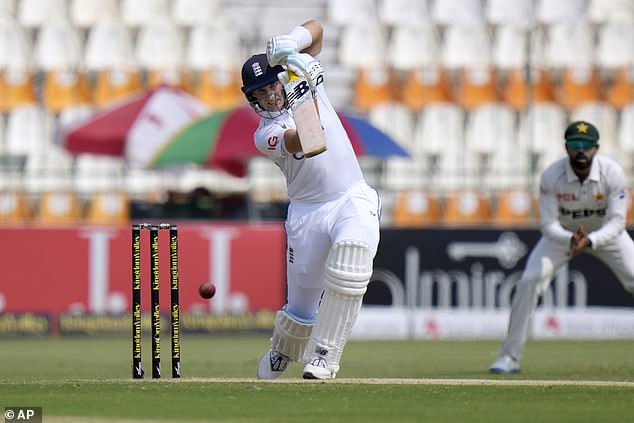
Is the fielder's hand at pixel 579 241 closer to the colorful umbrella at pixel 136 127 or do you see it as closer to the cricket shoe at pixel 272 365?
the cricket shoe at pixel 272 365

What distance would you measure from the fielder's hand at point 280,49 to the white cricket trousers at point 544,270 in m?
3.62

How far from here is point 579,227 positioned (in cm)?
1034

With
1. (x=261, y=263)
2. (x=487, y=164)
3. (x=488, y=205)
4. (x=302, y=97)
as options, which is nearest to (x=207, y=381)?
(x=302, y=97)

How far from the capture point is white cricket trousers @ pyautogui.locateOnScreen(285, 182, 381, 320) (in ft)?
24.6

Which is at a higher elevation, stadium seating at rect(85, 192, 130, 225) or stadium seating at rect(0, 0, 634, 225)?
stadium seating at rect(0, 0, 634, 225)

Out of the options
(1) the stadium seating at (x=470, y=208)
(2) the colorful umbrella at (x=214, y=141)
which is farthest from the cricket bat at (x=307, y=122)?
(1) the stadium seating at (x=470, y=208)

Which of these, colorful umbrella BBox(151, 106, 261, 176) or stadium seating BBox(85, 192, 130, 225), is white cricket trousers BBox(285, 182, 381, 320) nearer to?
colorful umbrella BBox(151, 106, 261, 176)

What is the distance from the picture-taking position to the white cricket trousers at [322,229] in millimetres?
7504

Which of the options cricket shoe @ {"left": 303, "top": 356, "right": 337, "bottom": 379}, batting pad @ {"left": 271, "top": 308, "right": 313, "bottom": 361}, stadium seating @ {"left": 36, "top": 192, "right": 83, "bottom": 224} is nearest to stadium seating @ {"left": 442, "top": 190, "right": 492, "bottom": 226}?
stadium seating @ {"left": 36, "top": 192, "right": 83, "bottom": 224}

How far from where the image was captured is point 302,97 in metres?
7.21

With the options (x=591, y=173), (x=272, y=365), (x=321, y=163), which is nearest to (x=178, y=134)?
(x=591, y=173)

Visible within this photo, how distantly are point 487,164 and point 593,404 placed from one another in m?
11.9

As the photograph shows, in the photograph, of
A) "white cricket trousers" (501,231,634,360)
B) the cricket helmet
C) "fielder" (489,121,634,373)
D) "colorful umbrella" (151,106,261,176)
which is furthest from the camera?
"colorful umbrella" (151,106,261,176)

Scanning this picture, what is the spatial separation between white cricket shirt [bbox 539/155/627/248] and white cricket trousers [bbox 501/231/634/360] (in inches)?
4.4
